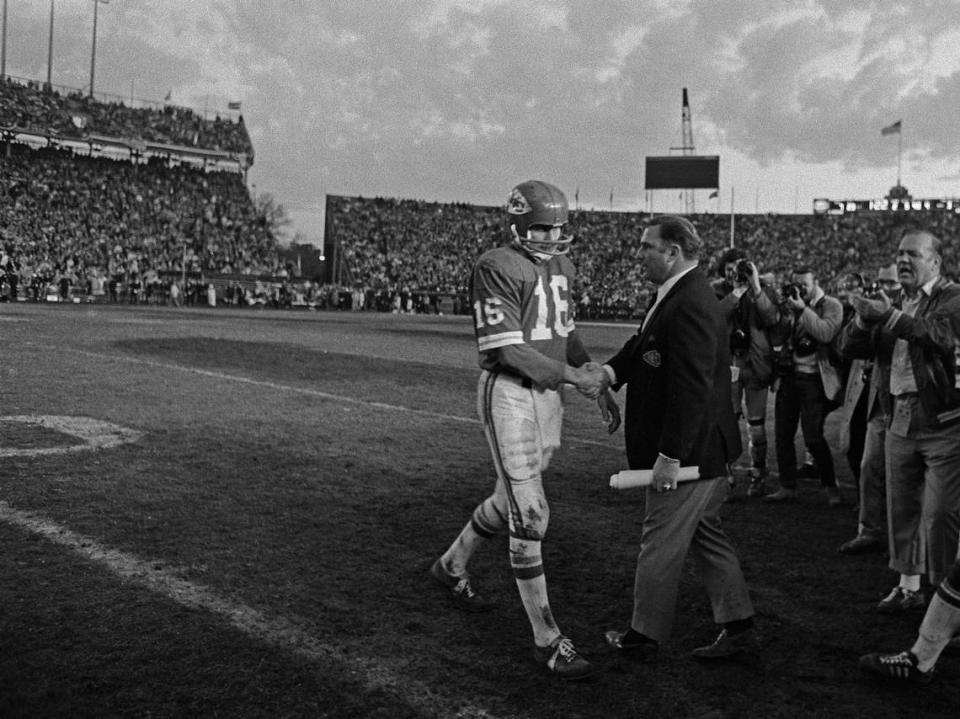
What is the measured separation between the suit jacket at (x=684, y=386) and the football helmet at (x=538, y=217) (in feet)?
1.98

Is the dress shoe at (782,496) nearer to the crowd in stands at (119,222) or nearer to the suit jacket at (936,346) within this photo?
the suit jacket at (936,346)

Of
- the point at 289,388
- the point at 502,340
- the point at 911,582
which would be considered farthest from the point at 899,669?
the point at 289,388

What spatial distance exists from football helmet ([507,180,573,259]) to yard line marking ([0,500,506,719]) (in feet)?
6.72

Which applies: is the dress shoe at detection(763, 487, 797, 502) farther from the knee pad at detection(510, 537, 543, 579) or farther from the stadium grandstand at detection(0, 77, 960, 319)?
the stadium grandstand at detection(0, 77, 960, 319)

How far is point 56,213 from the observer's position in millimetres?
45875

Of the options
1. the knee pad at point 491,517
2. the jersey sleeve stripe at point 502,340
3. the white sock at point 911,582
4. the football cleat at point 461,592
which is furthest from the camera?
the white sock at point 911,582

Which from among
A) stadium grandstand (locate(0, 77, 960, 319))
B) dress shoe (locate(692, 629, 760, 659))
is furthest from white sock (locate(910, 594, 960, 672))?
stadium grandstand (locate(0, 77, 960, 319))

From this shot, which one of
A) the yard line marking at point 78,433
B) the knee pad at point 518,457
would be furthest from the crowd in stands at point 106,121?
the knee pad at point 518,457

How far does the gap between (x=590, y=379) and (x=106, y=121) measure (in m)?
59.3

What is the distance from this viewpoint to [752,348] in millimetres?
7551

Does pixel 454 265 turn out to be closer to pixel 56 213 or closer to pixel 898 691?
pixel 56 213

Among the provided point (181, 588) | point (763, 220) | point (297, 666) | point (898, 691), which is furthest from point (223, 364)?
point (763, 220)

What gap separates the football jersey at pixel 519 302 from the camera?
13.2ft

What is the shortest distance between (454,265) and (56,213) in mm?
23470
